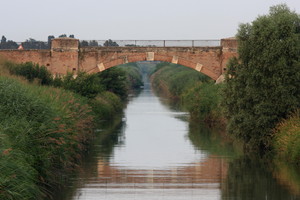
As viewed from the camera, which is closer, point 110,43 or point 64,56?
point 64,56

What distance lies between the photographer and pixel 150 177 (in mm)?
20016

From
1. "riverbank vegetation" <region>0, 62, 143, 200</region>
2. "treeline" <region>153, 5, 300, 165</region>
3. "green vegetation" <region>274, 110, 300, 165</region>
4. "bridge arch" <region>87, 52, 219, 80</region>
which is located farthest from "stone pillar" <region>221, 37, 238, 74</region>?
"riverbank vegetation" <region>0, 62, 143, 200</region>

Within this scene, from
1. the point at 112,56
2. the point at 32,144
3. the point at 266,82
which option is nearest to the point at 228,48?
the point at 112,56

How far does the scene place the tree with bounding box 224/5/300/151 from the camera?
25797mm

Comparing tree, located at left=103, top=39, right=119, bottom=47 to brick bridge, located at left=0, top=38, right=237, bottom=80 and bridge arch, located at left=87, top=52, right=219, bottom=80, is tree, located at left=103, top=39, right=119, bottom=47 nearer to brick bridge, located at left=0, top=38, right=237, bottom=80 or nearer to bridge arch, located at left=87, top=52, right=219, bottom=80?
brick bridge, located at left=0, top=38, right=237, bottom=80

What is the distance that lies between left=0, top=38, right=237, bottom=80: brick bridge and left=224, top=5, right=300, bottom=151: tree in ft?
57.4

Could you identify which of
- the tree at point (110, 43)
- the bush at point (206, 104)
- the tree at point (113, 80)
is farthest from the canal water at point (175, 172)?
the tree at point (113, 80)

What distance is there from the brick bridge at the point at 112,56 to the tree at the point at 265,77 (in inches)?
689

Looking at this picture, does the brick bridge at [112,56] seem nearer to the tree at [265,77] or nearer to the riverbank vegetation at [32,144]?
the tree at [265,77]

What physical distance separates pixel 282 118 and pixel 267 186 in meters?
7.69

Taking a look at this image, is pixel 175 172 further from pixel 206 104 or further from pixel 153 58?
pixel 153 58

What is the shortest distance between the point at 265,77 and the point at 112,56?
20244 millimetres

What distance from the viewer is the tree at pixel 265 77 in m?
25.8

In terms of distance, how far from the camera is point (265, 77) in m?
26.2
